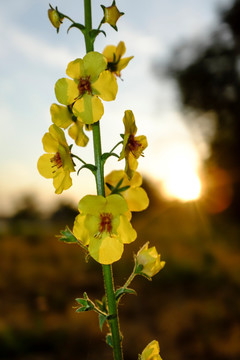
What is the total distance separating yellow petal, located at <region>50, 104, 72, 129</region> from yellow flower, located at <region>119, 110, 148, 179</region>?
0.29 metres

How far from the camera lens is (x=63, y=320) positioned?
7.02 m

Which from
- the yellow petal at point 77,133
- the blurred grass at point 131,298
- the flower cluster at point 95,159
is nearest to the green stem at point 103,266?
the flower cluster at point 95,159

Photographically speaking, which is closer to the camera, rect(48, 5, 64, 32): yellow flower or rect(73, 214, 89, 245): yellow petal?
rect(73, 214, 89, 245): yellow petal

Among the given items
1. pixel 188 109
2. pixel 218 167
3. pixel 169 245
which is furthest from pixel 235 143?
pixel 169 245

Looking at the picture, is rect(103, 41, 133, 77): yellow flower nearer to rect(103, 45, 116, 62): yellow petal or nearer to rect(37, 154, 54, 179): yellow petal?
rect(103, 45, 116, 62): yellow petal

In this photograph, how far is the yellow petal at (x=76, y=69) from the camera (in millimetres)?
1667

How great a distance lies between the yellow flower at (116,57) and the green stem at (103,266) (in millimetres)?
228

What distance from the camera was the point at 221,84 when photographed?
50.9ft

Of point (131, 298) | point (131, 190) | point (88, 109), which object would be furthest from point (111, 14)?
point (131, 298)

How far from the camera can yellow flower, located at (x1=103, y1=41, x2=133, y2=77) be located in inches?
74.8

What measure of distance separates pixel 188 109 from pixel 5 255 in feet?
31.1

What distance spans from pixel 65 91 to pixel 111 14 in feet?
1.28

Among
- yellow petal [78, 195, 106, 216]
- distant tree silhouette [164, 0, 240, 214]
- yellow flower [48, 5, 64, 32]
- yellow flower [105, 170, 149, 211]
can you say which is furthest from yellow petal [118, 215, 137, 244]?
distant tree silhouette [164, 0, 240, 214]

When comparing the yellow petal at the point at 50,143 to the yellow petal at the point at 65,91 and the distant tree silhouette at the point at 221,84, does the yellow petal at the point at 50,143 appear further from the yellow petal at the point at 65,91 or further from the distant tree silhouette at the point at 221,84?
the distant tree silhouette at the point at 221,84
